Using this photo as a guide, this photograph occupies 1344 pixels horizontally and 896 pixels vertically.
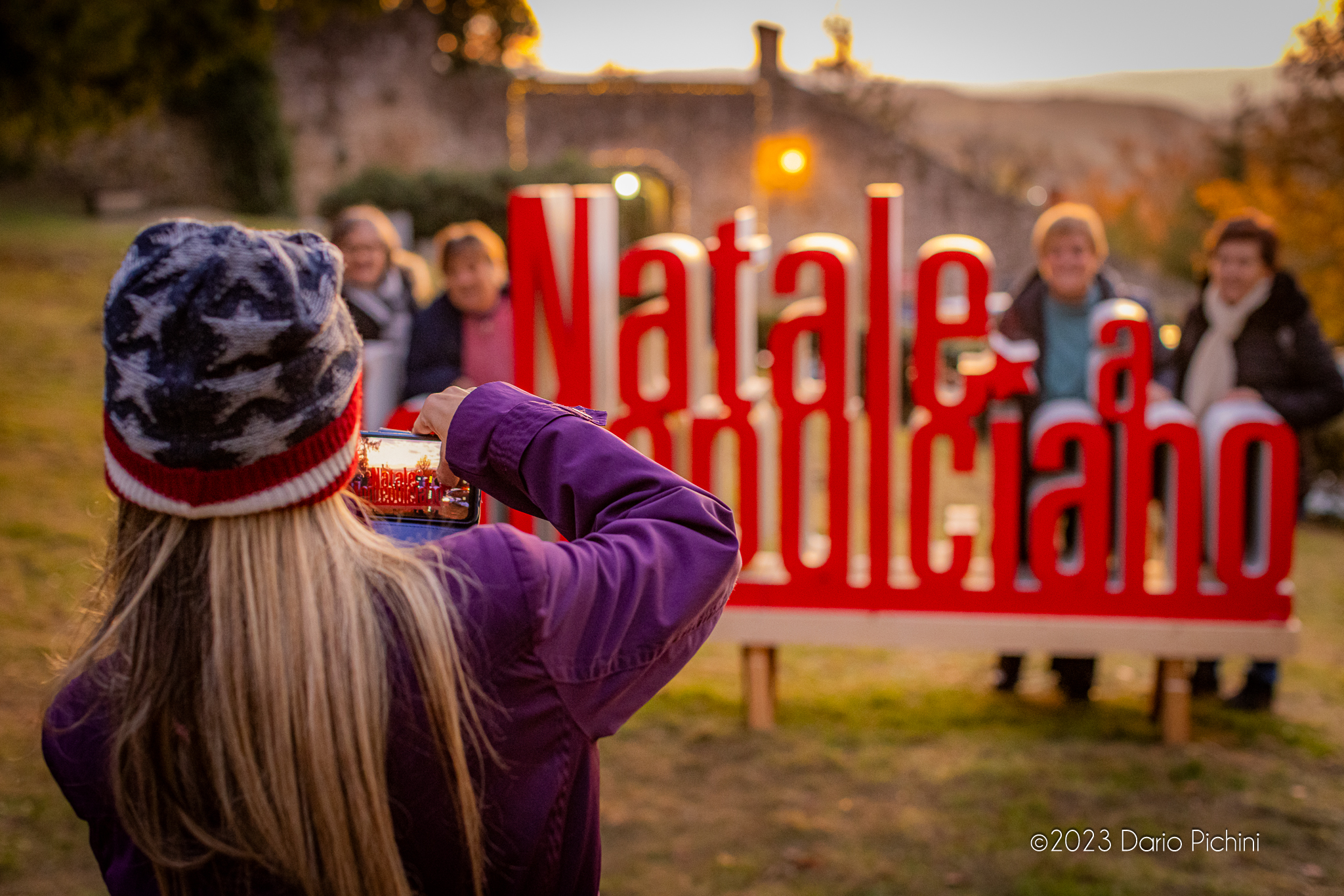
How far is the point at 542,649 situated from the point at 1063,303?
349 cm

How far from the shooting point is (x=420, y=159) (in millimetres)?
20656

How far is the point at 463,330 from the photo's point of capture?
13.8ft

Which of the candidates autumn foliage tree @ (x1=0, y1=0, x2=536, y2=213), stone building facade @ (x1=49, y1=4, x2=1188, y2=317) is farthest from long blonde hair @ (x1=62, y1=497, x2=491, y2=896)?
stone building facade @ (x1=49, y1=4, x2=1188, y2=317)

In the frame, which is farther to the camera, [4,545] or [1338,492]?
[1338,492]

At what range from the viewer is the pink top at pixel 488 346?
4.15m

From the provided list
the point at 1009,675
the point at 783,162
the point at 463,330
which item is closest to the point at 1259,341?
the point at 1009,675

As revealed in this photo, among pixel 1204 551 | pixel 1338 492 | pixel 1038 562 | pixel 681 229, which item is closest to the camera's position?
pixel 1038 562

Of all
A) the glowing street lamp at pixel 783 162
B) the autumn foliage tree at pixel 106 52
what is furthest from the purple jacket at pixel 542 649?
the glowing street lamp at pixel 783 162

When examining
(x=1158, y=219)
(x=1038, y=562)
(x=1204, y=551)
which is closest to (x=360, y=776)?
(x=1038, y=562)

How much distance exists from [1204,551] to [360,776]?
3.94 meters

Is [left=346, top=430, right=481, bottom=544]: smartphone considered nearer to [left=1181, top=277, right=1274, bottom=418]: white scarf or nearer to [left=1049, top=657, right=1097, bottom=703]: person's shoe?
[left=1181, top=277, right=1274, bottom=418]: white scarf

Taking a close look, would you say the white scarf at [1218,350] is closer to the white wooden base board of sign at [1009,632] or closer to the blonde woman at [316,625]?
the white wooden base board of sign at [1009,632]

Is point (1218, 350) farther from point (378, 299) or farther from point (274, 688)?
point (274, 688)

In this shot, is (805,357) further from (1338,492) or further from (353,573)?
(1338,492)
